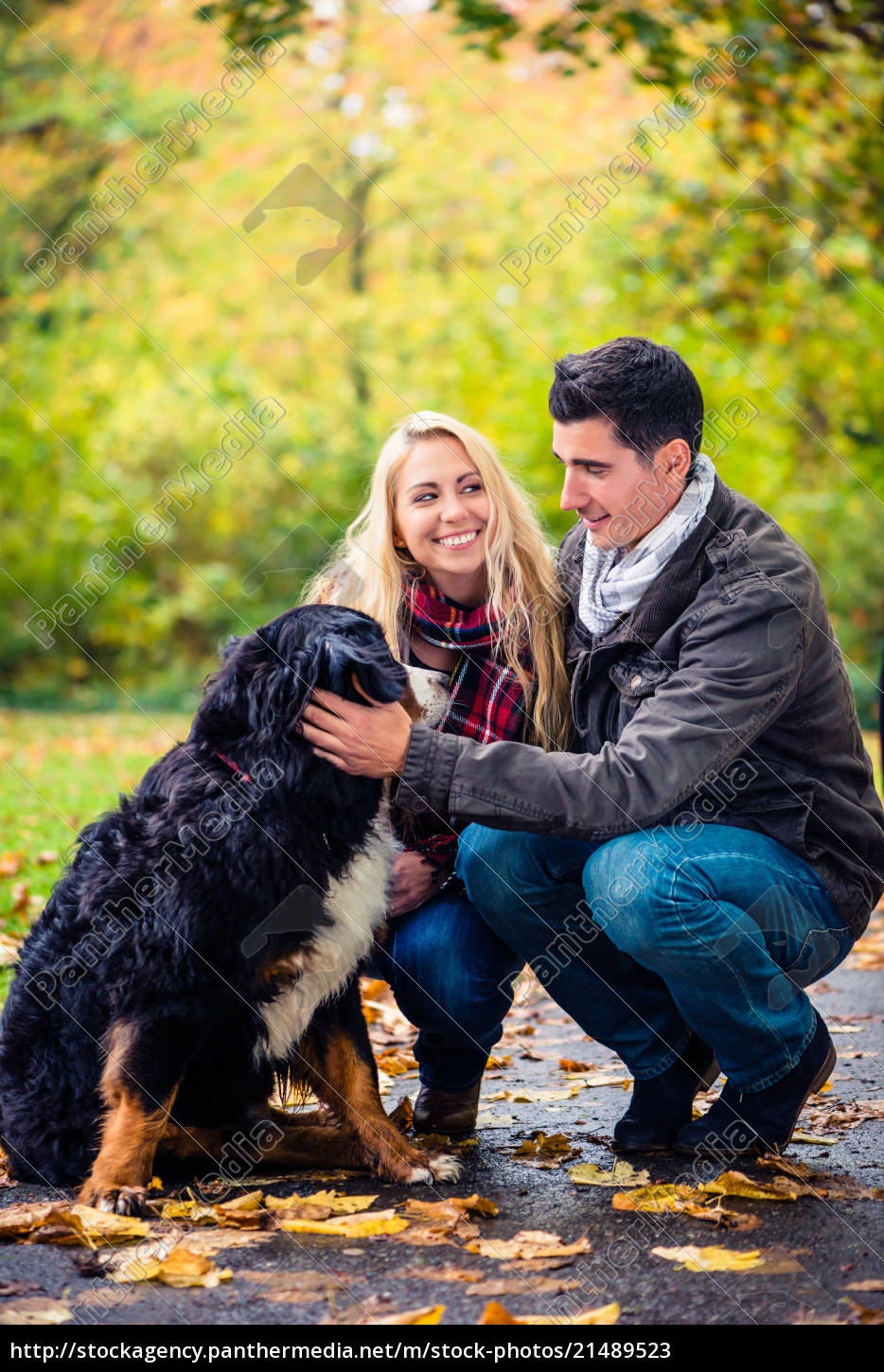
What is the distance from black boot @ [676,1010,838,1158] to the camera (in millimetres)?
3014

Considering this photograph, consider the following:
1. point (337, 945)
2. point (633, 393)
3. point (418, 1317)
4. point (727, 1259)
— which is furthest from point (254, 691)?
point (727, 1259)

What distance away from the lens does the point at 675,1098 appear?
3188mm

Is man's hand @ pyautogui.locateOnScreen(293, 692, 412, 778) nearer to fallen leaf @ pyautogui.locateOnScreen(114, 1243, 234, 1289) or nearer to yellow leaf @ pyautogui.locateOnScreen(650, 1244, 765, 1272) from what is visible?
fallen leaf @ pyautogui.locateOnScreen(114, 1243, 234, 1289)

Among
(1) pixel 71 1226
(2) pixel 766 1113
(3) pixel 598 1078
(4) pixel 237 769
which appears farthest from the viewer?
(3) pixel 598 1078

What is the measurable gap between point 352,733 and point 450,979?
2.95ft

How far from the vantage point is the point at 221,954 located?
2742 millimetres

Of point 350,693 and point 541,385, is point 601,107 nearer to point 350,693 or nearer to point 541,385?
point 541,385

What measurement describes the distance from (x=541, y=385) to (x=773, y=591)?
1067 centimetres

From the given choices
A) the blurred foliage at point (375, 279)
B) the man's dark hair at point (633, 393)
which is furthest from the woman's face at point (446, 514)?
the blurred foliage at point (375, 279)

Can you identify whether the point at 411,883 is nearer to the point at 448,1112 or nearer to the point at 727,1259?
the point at 448,1112

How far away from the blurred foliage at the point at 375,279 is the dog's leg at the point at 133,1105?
12.8ft

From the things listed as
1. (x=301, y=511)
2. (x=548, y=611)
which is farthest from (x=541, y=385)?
(x=548, y=611)
